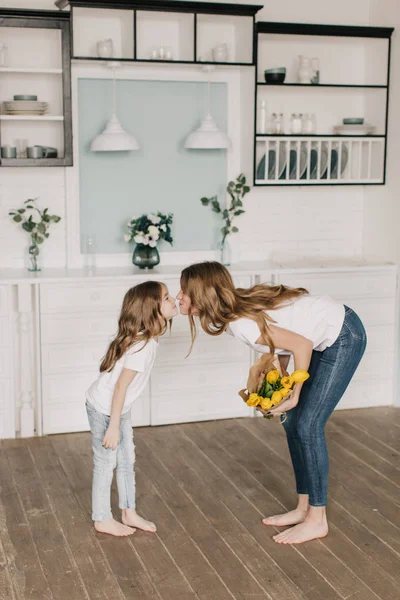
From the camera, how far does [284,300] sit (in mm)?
3074

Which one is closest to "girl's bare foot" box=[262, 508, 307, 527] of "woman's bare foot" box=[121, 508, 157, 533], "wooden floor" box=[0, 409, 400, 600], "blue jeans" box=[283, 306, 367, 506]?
"wooden floor" box=[0, 409, 400, 600]

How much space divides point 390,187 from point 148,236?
1570 mm

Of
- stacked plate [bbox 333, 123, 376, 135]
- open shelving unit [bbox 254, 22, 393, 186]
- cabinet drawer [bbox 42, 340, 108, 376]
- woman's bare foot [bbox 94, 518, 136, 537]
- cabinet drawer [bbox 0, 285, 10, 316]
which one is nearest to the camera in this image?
woman's bare foot [bbox 94, 518, 136, 537]

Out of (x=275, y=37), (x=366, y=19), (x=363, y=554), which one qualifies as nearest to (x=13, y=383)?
(x=363, y=554)

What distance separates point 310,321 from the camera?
3.08 m

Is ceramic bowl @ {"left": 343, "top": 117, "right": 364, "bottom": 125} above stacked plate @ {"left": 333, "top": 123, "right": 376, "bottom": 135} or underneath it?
above

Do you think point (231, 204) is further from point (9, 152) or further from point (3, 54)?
point (3, 54)

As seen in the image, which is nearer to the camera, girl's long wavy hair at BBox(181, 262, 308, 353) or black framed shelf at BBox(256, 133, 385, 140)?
girl's long wavy hair at BBox(181, 262, 308, 353)

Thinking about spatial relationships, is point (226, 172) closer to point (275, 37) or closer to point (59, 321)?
point (275, 37)

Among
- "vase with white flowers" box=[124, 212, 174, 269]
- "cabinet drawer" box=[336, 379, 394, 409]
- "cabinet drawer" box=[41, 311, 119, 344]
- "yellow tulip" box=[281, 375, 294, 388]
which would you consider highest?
"vase with white flowers" box=[124, 212, 174, 269]

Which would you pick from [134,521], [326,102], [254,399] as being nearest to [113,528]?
[134,521]

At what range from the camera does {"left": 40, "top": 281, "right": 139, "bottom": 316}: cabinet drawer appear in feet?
14.5

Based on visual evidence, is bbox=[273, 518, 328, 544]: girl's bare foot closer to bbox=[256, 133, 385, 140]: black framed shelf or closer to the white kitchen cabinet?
the white kitchen cabinet

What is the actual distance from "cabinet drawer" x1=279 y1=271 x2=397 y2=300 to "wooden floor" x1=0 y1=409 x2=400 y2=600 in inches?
31.0
